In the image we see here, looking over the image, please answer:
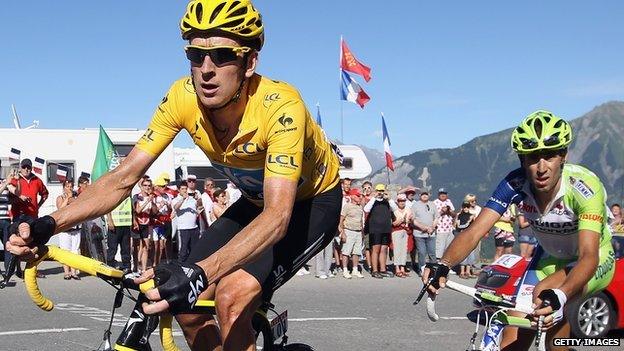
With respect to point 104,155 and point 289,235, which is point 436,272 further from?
point 104,155

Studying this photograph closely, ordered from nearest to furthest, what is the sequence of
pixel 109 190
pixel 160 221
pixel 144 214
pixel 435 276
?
pixel 109 190 < pixel 435 276 < pixel 144 214 < pixel 160 221

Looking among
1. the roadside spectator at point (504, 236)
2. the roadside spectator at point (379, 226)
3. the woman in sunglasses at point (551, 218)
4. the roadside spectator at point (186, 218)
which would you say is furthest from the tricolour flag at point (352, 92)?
the woman in sunglasses at point (551, 218)

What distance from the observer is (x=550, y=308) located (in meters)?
4.28

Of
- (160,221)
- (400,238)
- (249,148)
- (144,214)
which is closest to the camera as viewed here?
(249,148)

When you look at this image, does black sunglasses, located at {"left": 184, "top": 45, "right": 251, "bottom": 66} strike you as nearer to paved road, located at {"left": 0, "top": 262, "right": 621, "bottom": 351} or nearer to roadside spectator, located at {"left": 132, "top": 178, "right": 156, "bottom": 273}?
paved road, located at {"left": 0, "top": 262, "right": 621, "bottom": 351}

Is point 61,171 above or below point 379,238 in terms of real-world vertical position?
above

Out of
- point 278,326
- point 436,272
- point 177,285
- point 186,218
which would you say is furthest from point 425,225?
point 177,285

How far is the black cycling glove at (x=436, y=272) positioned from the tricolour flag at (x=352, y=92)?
1908 centimetres

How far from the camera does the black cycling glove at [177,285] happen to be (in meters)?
3.08

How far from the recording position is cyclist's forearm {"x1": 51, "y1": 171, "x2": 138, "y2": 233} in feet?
13.6

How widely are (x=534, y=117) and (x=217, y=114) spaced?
1.96 metres

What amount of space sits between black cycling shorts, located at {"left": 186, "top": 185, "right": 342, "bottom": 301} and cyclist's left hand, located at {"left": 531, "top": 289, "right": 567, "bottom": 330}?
3.96 feet

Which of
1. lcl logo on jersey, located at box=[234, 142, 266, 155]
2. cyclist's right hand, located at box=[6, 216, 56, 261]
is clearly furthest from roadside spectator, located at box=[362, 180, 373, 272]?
cyclist's right hand, located at box=[6, 216, 56, 261]

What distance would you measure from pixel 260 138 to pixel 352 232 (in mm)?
12795
